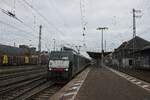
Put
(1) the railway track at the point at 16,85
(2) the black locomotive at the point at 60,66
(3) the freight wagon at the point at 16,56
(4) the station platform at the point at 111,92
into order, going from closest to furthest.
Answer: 1. (4) the station platform at the point at 111,92
2. (1) the railway track at the point at 16,85
3. (2) the black locomotive at the point at 60,66
4. (3) the freight wagon at the point at 16,56

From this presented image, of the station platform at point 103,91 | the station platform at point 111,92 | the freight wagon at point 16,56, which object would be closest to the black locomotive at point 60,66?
the station platform at point 103,91

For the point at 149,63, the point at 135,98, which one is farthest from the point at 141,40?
the point at 135,98

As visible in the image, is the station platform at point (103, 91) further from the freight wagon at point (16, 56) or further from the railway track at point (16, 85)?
the freight wagon at point (16, 56)

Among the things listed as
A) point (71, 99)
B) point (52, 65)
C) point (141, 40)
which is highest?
point (141, 40)

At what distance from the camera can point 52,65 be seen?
74.8 ft

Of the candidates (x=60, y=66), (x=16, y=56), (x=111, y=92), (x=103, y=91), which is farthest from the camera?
(x=16, y=56)

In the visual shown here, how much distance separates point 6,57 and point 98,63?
37.4 meters

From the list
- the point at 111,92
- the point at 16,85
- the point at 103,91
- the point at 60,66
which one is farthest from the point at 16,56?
the point at 111,92

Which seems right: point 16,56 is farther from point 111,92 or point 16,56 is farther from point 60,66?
point 111,92

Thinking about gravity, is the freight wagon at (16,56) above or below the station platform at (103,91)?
above

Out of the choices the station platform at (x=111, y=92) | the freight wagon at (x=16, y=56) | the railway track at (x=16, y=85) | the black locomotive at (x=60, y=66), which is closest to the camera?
the station platform at (x=111, y=92)

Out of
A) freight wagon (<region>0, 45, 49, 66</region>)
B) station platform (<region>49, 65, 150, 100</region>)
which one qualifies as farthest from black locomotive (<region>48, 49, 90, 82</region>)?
freight wagon (<region>0, 45, 49, 66</region>)

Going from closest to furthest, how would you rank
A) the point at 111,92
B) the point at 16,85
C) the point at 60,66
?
the point at 111,92 → the point at 16,85 → the point at 60,66

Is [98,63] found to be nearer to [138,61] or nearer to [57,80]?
[138,61]
